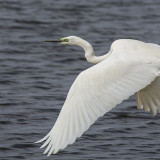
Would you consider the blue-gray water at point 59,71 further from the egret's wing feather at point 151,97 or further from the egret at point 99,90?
the egret at point 99,90

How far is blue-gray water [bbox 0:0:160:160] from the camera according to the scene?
264 inches

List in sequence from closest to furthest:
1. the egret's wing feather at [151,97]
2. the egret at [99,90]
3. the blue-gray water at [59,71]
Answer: the egret at [99,90] → the egret's wing feather at [151,97] → the blue-gray water at [59,71]

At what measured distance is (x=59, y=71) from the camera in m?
9.99

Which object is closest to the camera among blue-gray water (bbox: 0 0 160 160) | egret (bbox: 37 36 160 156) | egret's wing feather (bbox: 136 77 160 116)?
egret (bbox: 37 36 160 156)

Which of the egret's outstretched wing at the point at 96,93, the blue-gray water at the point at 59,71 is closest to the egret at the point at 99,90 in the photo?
the egret's outstretched wing at the point at 96,93

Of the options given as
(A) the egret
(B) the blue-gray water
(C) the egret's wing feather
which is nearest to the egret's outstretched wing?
(A) the egret

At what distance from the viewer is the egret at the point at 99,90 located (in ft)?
16.0

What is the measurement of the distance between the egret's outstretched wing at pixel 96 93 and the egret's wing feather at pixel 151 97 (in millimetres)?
693

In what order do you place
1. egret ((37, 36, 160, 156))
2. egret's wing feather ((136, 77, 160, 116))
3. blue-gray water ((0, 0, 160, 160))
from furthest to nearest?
blue-gray water ((0, 0, 160, 160)), egret's wing feather ((136, 77, 160, 116)), egret ((37, 36, 160, 156))

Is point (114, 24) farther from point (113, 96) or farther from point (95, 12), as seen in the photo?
point (113, 96)

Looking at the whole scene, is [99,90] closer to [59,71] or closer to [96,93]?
[96,93]

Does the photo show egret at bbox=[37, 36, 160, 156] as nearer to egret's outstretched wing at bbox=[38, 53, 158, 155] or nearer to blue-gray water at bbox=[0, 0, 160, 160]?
egret's outstretched wing at bbox=[38, 53, 158, 155]

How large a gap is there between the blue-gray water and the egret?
4.36 ft

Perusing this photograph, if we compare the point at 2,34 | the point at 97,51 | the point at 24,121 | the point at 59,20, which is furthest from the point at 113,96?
the point at 59,20
